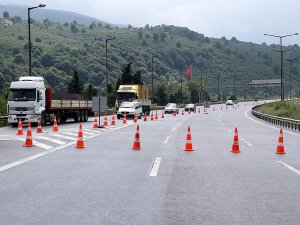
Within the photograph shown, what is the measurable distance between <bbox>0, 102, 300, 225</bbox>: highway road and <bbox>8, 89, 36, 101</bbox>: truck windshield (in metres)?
16.4

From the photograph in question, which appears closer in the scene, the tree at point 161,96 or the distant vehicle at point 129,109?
the distant vehicle at point 129,109

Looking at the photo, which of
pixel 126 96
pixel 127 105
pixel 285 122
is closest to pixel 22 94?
pixel 127 105

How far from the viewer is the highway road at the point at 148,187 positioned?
7.16m

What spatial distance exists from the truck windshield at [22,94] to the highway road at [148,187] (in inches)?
646

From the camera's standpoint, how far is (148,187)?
9.59 meters

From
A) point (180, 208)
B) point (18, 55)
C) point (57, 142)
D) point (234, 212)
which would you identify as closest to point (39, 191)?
point (180, 208)

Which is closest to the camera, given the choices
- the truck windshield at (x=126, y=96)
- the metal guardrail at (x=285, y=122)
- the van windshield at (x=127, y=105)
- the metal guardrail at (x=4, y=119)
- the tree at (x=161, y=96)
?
the metal guardrail at (x=285, y=122)

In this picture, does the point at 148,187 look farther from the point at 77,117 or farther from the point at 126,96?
the point at 126,96

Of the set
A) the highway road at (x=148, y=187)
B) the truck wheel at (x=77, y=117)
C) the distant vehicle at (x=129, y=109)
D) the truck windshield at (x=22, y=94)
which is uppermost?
the truck windshield at (x=22, y=94)

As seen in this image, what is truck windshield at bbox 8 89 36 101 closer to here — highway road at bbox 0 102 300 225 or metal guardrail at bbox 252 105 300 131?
metal guardrail at bbox 252 105 300 131

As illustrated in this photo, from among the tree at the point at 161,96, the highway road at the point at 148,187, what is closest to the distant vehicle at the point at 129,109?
the highway road at the point at 148,187

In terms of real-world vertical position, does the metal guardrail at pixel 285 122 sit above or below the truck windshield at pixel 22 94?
below

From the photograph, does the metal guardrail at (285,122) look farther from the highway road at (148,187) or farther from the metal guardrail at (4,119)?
the metal guardrail at (4,119)

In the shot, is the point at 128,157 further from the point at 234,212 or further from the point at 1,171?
the point at 234,212
